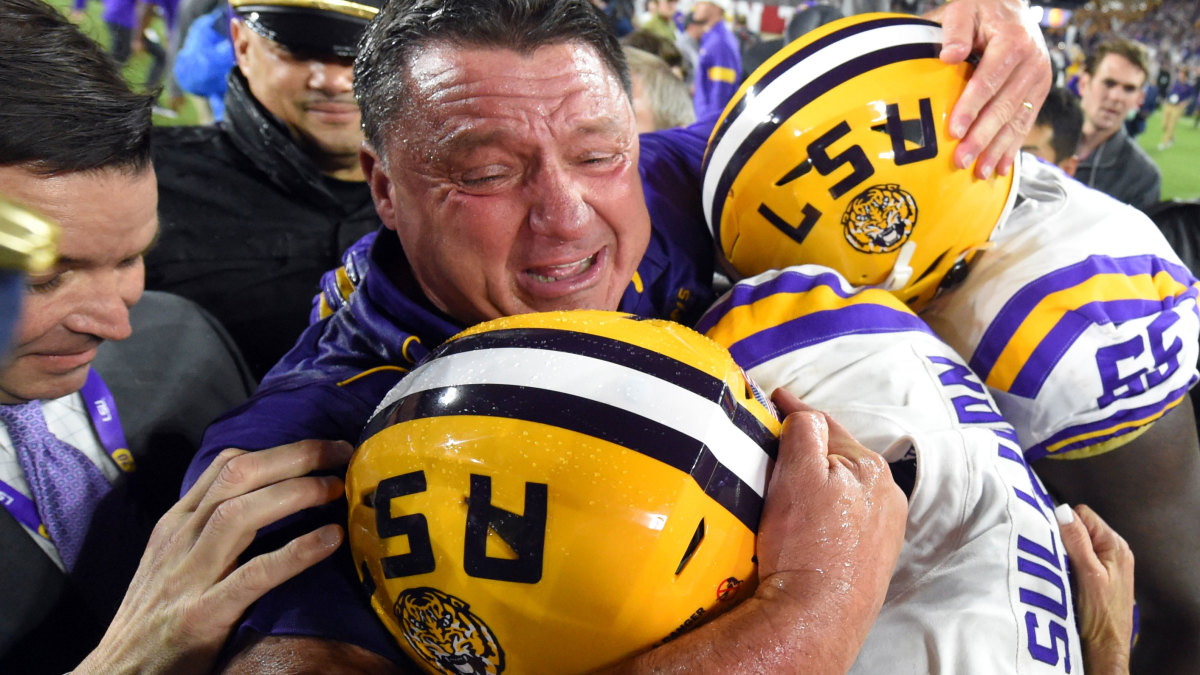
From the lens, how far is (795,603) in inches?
39.6

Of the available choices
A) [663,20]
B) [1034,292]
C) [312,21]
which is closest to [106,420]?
[312,21]

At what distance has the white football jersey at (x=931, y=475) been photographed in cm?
116

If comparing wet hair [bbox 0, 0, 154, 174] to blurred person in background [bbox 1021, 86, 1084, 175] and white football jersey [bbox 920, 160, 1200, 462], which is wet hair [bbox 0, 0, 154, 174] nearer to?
white football jersey [bbox 920, 160, 1200, 462]

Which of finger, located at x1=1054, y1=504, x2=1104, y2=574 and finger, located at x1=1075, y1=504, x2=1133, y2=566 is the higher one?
finger, located at x1=1054, y1=504, x2=1104, y2=574

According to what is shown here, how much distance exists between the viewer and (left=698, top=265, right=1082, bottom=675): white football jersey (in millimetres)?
1157

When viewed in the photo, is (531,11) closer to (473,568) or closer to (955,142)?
(955,142)

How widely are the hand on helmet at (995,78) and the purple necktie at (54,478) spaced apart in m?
1.99

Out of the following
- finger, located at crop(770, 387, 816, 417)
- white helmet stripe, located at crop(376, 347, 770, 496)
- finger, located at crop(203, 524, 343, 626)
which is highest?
white helmet stripe, located at crop(376, 347, 770, 496)

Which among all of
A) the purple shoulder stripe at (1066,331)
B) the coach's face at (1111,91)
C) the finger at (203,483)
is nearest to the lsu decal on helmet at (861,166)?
the purple shoulder stripe at (1066,331)

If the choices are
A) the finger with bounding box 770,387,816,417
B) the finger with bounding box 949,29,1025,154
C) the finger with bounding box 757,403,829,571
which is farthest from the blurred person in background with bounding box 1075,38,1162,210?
the finger with bounding box 757,403,829,571

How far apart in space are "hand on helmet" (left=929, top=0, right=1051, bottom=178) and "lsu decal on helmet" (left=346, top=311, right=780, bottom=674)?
893mm

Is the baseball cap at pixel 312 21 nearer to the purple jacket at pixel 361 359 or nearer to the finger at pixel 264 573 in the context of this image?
the purple jacket at pixel 361 359

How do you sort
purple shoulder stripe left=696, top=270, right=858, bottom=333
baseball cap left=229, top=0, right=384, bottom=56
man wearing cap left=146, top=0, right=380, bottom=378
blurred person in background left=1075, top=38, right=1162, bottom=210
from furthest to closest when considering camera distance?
1. blurred person in background left=1075, top=38, right=1162, bottom=210
2. man wearing cap left=146, top=0, right=380, bottom=378
3. baseball cap left=229, top=0, right=384, bottom=56
4. purple shoulder stripe left=696, top=270, right=858, bottom=333

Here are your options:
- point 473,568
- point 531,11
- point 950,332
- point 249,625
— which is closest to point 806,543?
point 473,568
